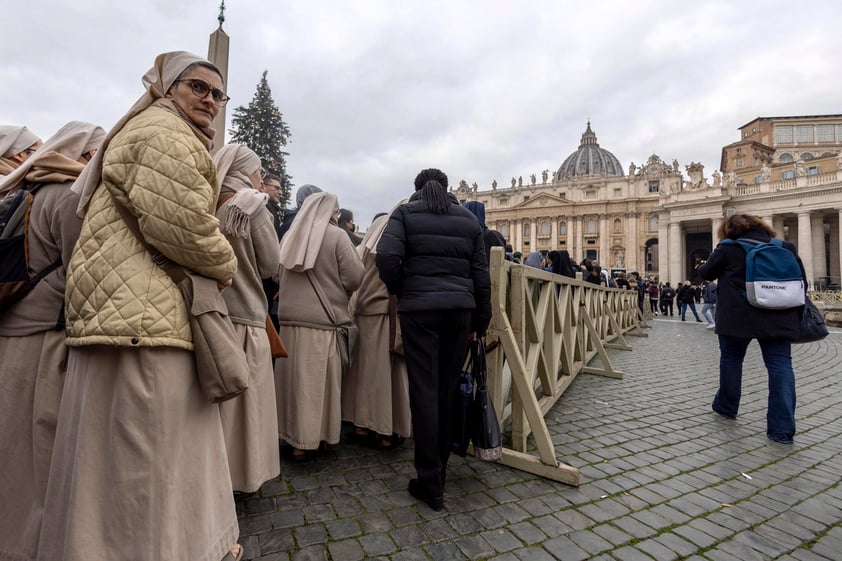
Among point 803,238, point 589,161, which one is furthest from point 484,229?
point 589,161

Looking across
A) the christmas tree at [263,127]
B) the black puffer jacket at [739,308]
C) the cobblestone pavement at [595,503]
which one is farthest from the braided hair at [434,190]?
the christmas tree at [263,127]

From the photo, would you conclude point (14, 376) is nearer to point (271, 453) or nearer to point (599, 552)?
Result: point (271, 453)

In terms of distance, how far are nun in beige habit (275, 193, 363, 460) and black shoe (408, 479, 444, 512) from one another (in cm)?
78

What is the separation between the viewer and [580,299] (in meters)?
6.23

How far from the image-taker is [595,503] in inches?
101

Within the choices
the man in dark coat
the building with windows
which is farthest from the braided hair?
the building with windows

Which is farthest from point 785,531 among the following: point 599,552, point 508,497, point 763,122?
point 763,122

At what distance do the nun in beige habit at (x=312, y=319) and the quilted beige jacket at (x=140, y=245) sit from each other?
4.73 feet

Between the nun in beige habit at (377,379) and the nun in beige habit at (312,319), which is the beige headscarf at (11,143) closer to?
the nun in beige habit at (312,319)

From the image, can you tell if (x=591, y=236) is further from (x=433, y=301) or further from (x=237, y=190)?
(x=237, y=190)

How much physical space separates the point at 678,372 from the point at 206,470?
7.14m

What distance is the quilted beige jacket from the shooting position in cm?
146

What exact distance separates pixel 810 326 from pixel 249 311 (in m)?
4.70

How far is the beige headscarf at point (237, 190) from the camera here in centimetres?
216
